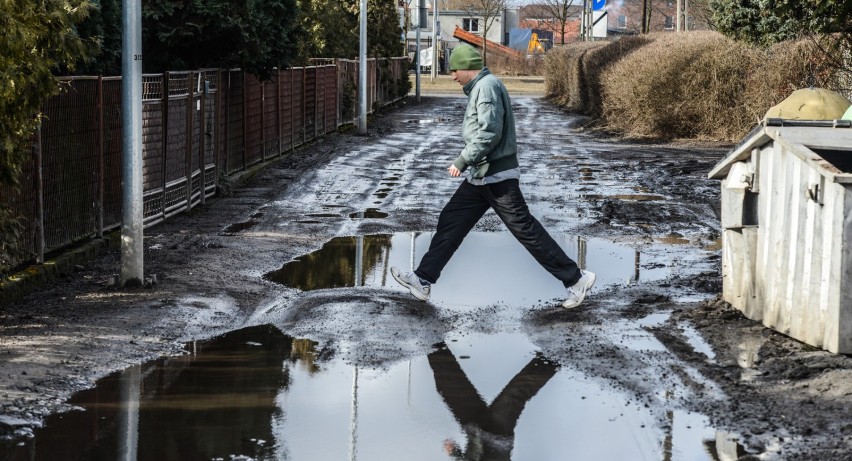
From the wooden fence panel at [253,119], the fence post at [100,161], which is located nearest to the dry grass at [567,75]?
the wooden fence panel at [253,119]

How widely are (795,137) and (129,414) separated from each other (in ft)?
14.6

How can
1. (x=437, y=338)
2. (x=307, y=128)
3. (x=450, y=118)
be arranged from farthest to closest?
(x=450, y=118) → (x=307, y=128) → (x=437, y=338)

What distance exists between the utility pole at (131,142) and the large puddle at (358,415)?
1.98m

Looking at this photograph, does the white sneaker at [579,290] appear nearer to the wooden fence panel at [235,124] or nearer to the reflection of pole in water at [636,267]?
the reflection of pole in water at [636,267]

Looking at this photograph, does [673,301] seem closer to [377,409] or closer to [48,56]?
[377,409]

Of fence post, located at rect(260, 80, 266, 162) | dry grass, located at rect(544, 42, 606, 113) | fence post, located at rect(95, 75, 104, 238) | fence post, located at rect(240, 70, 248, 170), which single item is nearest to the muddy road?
fence post, located at rect(95, 75, 104, 238)

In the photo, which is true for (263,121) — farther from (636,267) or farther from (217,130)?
(636,267)

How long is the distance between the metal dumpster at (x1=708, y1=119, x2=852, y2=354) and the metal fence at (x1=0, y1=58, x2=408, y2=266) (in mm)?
4862

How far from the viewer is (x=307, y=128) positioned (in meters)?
24.4

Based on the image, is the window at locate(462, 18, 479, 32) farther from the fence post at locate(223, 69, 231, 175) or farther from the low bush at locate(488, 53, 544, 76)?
the fence post at locate(223, 69, 231, 175)

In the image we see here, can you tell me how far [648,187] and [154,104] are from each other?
24.4 feet

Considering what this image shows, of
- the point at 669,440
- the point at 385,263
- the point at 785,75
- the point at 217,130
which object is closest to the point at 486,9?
the point at 785,75

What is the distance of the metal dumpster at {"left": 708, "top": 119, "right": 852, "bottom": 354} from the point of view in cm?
676

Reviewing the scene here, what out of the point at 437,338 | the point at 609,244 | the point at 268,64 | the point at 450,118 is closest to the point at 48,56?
the point at 437,338
